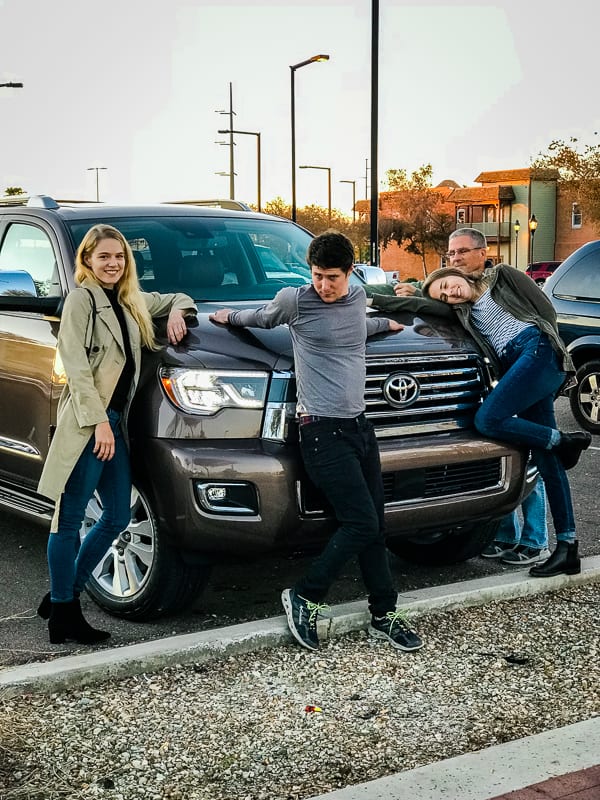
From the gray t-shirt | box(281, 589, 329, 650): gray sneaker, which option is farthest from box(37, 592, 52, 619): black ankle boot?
the gray t-shirt

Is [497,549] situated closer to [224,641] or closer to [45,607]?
[224,641]

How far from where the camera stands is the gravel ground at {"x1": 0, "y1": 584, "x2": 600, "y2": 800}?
356 centimetres

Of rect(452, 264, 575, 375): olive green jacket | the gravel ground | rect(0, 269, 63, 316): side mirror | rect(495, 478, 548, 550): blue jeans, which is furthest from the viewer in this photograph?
rect(495, 478, 548, 550): blue jeans

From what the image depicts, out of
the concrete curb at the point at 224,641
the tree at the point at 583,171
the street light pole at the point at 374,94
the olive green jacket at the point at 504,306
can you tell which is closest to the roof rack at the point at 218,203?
the olive green jacket at the point at 504,306

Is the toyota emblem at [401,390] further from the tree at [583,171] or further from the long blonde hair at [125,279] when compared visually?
the tree at [583,171]

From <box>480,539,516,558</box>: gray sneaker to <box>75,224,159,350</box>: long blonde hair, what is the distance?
2529mm

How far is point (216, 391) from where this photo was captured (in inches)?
183

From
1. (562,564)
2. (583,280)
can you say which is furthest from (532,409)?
(583,280)

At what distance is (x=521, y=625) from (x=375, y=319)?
1.54 meters

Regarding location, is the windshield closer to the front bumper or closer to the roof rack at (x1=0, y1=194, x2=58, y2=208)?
the roof rack at (x1=0, y1=194, x2=58, y2=208)

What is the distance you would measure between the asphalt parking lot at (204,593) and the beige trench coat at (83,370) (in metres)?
0.77

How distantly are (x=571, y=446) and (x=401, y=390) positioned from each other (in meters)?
1.13

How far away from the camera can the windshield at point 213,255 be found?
225 inches

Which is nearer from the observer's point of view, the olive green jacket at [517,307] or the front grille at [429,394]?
the front grille at [429,394]
